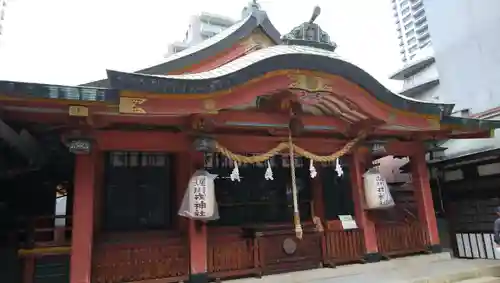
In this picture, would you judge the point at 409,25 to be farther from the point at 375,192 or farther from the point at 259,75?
the point at 259,75

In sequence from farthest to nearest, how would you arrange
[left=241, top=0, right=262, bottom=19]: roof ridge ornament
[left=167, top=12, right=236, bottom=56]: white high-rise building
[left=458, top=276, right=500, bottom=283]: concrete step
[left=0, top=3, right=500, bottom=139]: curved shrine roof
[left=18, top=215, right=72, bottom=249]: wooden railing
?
[left=167, top=12, right=236, bottom=56]: white high-rise building < [left=241, top=0, right=262, bottom=19]: roof ridge ornament < [left=458, top=276, right=500, bottom=283]: concrete step < [left=18, top=215, right=72, bottom=249]: wooden railing < [left=0, top=3, right=500, bottom=139]: curved shrine roof

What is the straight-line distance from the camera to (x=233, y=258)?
7.20 meters

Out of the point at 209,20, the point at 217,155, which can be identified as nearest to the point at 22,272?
the point at 217,155

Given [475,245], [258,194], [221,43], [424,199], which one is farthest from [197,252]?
[475,245]

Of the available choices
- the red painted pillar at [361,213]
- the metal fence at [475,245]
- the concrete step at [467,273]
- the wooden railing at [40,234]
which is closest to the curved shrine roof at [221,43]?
the wooden railing at [40,234]

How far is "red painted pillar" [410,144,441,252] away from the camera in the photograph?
9242 millimetres

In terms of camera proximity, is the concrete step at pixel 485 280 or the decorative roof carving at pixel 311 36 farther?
the decorative roof carving at pixel 311 36

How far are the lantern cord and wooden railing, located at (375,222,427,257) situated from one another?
222 centimetres

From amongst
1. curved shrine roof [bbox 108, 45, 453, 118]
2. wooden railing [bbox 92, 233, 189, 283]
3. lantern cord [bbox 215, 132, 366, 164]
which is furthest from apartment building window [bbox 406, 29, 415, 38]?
wooden railing [bbox 92, 233, 189, 283]

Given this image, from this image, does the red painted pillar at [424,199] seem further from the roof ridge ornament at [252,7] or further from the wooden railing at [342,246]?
the roof ridge ornament at [252,7]

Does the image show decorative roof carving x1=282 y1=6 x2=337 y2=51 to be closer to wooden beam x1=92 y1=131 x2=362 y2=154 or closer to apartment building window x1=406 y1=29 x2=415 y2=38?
wooden beam x1=92 y1=131 x2=362 y2=154

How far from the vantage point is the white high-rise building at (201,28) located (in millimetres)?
18872

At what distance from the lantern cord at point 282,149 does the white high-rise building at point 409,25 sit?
1489 inches

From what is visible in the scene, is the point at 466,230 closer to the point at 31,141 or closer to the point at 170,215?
the point at 170,215
